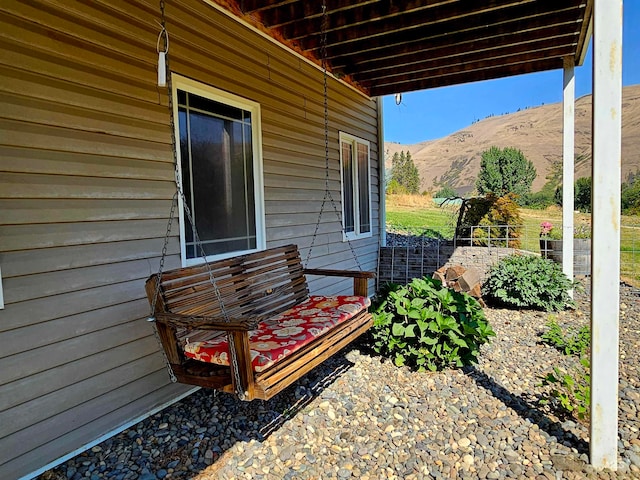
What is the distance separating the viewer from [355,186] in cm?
551

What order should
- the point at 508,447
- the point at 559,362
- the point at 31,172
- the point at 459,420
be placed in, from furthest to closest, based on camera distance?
the point at 559,362 < the point at 459,420 < the point at 508,447 < the point at 31,172

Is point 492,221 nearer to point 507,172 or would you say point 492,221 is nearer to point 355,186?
point 355,186

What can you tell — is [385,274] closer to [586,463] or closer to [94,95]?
[586,463]

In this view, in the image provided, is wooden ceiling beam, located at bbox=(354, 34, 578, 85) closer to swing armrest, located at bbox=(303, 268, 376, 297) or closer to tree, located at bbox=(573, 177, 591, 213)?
swing armrest, located at bbox=(303, 268, 376, 297)

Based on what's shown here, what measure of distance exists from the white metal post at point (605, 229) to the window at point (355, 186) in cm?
333

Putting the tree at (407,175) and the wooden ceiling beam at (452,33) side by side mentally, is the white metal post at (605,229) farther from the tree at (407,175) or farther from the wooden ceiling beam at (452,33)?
the tree at (407,175)

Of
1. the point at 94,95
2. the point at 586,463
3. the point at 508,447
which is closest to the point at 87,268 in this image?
the point at 94,95

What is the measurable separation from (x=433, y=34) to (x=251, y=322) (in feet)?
11.1

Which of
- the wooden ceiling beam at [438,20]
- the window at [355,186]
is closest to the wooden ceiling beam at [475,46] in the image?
the wooden ceiling beam at [438,20]

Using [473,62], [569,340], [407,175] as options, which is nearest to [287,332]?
[569,340]

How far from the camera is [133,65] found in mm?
2344

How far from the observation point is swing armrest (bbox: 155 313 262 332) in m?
1.72

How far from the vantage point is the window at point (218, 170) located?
278 centimetres

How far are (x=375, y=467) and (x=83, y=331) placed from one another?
65.3 inches
